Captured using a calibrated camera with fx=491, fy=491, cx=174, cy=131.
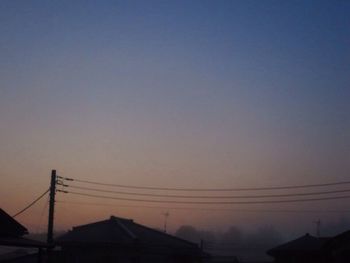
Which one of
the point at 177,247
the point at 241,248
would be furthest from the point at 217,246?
the point at 177,247

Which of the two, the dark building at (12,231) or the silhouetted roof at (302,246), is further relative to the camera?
the silhouetted roof at (302,246)

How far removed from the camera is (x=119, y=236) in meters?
41.2

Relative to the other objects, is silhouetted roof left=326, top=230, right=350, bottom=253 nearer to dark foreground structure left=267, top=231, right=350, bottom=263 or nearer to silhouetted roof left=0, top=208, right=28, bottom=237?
dark foreground structure left=267, top=231, right=350, bottom=263

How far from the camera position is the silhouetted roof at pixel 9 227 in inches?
1003

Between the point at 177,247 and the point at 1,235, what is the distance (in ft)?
67.6

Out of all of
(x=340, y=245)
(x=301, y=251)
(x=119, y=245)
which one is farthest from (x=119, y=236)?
(x=340, y=245)

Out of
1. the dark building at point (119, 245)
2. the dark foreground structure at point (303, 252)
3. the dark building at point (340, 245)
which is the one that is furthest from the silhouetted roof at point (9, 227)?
the dark foreground structure at point (303, 252)

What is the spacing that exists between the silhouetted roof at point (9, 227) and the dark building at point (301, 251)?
2430 cm

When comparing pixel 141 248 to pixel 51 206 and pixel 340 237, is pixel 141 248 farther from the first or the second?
pixel 340 237

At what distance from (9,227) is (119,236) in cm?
1624

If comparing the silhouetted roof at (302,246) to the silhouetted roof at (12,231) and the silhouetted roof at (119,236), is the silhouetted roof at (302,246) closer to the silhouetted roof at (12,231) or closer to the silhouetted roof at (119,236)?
the silhouetted roof at (119,236)

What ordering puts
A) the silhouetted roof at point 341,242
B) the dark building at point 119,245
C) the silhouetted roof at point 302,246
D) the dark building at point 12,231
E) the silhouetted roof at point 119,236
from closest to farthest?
the dark building at point 12,231, the silhouetted roof at point 341,242, the dark building at point 119,245, the silhouetted roof at point 119,236, the silhouetted roof at point 302,246

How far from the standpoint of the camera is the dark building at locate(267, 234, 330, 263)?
40.8m

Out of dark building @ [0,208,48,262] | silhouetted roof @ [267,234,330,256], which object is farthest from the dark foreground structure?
dark building @ [0,208,48,262]
